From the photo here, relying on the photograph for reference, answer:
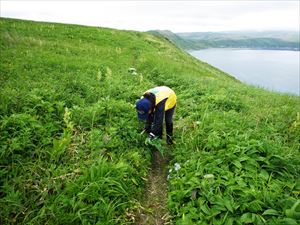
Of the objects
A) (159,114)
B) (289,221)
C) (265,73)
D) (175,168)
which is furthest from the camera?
(265,73)

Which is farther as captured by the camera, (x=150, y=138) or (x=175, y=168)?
(x=150, y=138)

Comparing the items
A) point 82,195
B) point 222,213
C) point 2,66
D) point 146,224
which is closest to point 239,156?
point 222,213

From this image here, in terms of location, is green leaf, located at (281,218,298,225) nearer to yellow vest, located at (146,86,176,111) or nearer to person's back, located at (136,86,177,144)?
person's back, located at (136,86,177,144)

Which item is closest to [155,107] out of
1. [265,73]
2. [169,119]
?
[169,119]

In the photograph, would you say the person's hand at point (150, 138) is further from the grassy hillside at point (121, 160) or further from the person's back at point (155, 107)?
the grassy hillside at point (121, 160)

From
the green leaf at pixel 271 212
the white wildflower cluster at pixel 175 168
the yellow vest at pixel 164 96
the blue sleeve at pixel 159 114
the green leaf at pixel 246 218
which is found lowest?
the white wildflower cluster at pixel 175 168

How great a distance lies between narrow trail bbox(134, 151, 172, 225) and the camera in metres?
4.88

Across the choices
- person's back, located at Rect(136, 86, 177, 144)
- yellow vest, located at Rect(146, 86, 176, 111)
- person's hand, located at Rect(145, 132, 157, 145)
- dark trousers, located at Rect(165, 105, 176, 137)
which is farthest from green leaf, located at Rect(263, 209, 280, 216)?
dark trousers, located at Rect(165, 105, 176, 137)

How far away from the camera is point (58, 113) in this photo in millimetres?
7145

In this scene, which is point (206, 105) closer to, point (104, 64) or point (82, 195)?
point (82, 195)

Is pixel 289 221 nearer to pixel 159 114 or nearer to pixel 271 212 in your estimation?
pixel 271 212

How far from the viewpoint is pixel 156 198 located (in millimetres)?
5465

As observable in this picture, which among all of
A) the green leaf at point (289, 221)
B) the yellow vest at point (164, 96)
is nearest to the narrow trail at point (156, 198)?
the yellow vest at point (164, 96)

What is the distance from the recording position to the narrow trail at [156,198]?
16.0ft
